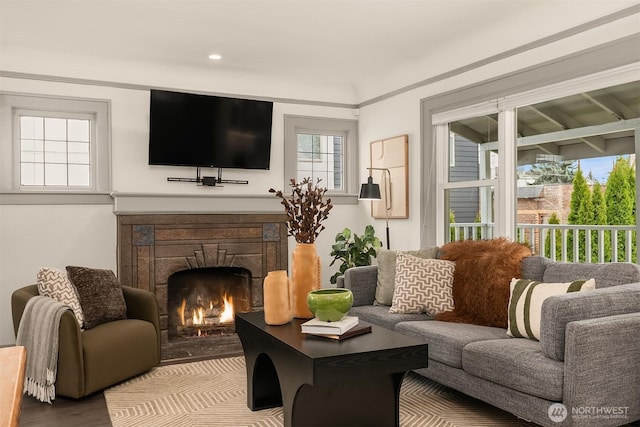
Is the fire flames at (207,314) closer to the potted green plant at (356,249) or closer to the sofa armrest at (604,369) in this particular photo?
→ the potted green plant at (356,249)

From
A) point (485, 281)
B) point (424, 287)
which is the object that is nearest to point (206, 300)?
→ point (424, 287)

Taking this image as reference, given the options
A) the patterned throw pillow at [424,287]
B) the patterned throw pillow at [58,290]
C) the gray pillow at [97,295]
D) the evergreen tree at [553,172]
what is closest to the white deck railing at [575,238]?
the evergreen tree at [553,172]

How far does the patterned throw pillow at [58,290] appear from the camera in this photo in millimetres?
3473

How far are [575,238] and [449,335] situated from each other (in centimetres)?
306

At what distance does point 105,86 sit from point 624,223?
4.98 m

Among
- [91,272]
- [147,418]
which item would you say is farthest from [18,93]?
[147,418]

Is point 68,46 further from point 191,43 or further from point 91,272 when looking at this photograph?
point 91,272

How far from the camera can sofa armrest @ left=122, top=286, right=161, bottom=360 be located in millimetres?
3812

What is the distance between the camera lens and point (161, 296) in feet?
15.9

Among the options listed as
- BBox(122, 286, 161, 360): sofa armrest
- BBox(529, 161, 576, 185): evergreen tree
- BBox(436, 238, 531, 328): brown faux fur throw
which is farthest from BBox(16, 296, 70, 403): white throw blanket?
BBox(529, 161, 576, 185): evergreen tree

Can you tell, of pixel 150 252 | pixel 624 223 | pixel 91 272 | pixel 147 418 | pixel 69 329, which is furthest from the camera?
pixel 624 223

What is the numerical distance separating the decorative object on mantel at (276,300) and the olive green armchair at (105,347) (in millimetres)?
1155

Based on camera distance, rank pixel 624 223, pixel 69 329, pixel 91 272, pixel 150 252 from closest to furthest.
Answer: pixel 69 329 → pixel 91 272 → pixel 150 252 → pixel 624 223

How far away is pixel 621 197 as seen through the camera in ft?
17.0
